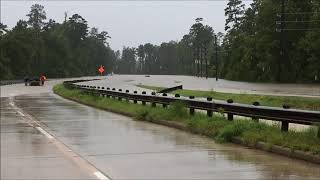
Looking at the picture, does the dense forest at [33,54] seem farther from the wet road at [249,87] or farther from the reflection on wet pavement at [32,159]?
the reflection on wet pavement at [32,159]

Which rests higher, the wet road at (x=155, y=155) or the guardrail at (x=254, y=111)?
the guardrail at (x=254, y=111)

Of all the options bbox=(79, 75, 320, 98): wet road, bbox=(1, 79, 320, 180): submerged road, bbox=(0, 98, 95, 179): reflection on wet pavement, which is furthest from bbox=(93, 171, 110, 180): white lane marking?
bbox=(79, 75, 320, 98): wet road

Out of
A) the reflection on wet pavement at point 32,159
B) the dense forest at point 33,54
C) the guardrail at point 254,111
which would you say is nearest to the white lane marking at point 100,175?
the reflection on wet pavement at point 32,159

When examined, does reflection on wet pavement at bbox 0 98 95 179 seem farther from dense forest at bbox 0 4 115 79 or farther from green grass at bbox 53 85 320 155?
dense forest at bbox 0 4 115 79

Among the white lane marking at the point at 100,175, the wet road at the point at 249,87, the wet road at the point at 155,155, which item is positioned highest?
the white lane marking at the point at 100,175

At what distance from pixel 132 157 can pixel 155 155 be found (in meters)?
0.55

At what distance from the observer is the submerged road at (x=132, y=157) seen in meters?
9.83

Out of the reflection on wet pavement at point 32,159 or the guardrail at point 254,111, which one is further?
the guardrail at point 254,111

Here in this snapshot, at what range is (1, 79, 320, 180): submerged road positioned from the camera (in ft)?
32.2

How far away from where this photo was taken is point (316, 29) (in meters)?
71.4

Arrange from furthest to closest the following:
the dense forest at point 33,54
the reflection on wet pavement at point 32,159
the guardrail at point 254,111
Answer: the dense forest at point 33,54
the guardrail at point 254,111
the reflection on wet pavement at point 32,159

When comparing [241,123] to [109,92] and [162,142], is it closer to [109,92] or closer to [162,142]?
[162,142]

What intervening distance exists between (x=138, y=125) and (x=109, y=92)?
1515 centimetres

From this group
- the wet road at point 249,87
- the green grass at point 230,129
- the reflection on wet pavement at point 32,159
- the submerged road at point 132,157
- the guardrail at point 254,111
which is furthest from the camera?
the wet road at point 249,87
